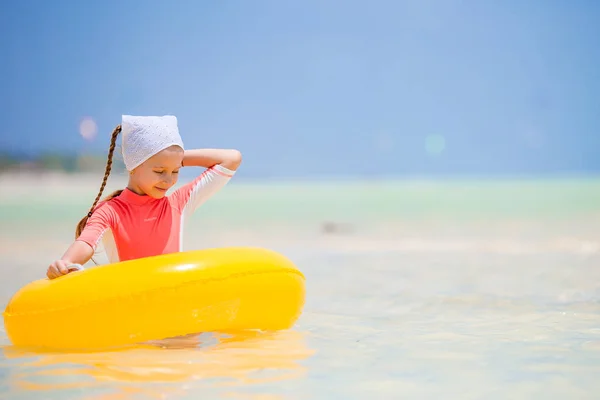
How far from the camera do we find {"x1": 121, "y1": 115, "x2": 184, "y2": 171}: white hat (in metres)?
3.03

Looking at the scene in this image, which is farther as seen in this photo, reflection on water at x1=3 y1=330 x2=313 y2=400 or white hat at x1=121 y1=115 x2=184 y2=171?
white hat at x1=121 y1=115 x2=184 y2=171

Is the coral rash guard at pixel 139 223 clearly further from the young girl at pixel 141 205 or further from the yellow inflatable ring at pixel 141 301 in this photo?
the yellow inflatable ring at pixel 141 301

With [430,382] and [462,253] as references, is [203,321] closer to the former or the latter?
[430,382]

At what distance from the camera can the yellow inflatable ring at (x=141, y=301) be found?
2.79 m

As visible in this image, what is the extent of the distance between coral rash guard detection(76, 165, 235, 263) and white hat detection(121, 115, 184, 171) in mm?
170

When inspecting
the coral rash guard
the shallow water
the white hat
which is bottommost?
the shallow water

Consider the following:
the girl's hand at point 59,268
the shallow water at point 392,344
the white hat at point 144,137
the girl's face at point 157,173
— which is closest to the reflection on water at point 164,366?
the shallow water at point 392,344

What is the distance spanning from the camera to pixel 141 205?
3.14m

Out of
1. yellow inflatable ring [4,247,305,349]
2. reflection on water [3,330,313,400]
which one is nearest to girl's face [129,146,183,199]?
yellow inflatable ring [4,247,305,349]

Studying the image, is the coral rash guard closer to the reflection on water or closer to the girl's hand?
the girl's hand

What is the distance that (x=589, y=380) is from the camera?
2434 mm

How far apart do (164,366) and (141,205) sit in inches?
31.3

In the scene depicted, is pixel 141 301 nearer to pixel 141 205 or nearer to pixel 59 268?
pixel 59 268

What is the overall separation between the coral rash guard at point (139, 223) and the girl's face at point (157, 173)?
0.06 meters
